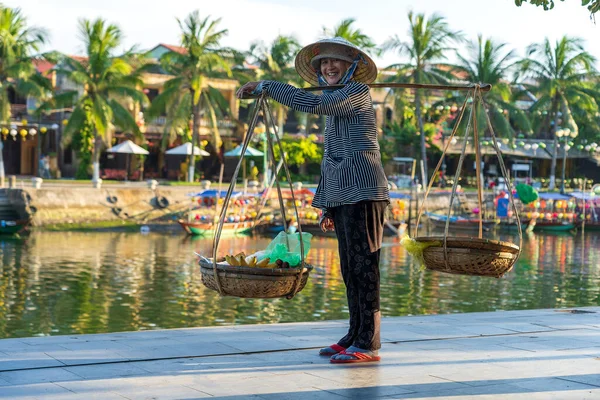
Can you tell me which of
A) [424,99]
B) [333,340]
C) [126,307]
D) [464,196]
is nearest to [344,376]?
[333,340]

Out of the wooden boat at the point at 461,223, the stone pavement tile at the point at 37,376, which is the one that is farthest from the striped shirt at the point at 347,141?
the wooden boat at the point at 461,223

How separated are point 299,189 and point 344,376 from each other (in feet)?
79.7

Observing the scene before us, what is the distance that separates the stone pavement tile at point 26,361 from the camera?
13.0 ft

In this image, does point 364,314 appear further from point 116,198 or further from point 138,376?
point 116,198

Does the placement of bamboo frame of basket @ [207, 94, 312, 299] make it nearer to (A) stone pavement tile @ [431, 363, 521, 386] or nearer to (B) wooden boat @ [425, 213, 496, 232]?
(A) stone pavement tile @ [431, 363, 521, 386]

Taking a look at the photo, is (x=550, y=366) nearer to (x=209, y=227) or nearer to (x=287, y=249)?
(x=287, y=249)

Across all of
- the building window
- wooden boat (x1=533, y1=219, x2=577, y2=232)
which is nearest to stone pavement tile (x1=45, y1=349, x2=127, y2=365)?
wooden boat (x1=533, y1=219, x2=577, y2=232)

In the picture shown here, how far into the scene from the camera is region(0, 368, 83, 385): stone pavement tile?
3.68 metres

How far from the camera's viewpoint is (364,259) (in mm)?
4293

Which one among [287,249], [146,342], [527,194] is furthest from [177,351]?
[527,194]

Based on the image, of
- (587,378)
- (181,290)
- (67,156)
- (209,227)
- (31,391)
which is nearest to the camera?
(31,391)

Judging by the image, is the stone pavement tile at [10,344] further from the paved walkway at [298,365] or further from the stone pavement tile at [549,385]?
the stone pavement tile at [549,385]

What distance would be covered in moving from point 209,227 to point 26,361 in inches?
856

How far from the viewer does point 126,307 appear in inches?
495
